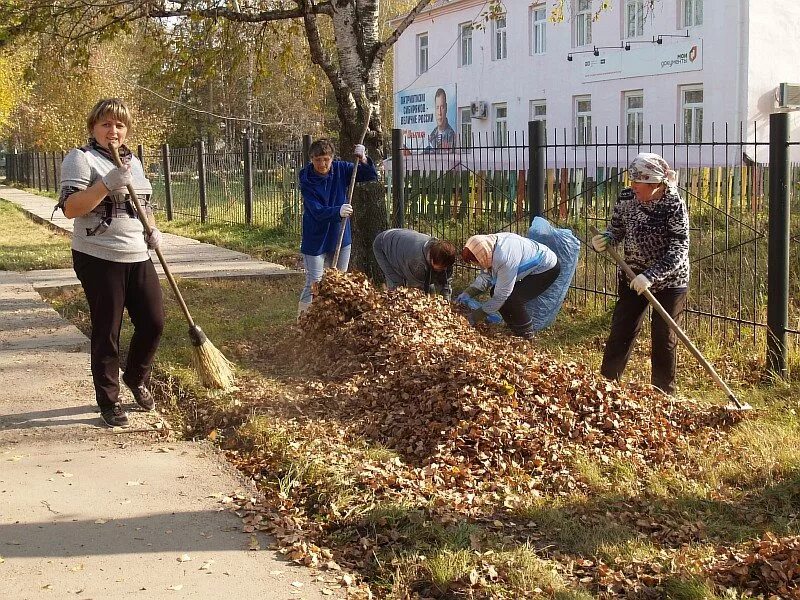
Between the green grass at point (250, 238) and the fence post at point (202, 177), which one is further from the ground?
the fence post at point (202, 177)

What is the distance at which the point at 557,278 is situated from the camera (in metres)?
8.13

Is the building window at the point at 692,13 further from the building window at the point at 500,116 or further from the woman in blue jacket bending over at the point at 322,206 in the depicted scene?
the woman in blue jacket bending over at the point at 322,206

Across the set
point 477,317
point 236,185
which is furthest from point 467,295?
point 236,185

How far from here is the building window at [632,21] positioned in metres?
24.8

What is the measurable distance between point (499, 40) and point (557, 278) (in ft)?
77.3

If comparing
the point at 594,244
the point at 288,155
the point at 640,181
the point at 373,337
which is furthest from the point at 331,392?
the point at 288,155

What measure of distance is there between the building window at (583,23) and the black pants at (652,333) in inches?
848

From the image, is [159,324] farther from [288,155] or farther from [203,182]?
[203,182]

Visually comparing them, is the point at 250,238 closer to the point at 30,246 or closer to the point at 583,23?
the point at 30,246

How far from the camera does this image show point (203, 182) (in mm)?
20281

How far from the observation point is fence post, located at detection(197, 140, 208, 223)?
65.5 feet

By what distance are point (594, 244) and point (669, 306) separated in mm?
599

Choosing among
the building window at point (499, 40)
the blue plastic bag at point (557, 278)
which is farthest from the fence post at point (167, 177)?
the blue plastic bag at point (557, 278)

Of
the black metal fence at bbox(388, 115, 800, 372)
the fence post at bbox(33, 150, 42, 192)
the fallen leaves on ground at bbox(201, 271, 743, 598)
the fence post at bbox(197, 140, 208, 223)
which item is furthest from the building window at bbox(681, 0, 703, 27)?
the fence post at bbox(33, 150, 42, 192)
